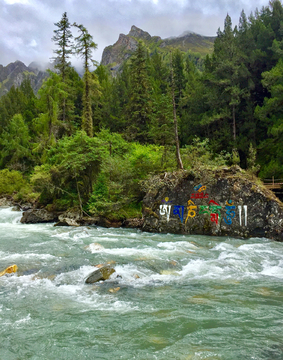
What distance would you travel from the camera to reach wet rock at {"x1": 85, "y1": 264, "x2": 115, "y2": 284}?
8.62 meters

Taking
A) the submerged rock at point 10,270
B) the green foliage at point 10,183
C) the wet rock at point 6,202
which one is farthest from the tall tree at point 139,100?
the submerged rock at point 10,270

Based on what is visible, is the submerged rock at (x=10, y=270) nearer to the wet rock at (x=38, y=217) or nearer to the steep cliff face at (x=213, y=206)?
the steep cliff face at (x=213, y=206)

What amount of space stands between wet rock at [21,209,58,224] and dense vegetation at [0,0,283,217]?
2.87 feet

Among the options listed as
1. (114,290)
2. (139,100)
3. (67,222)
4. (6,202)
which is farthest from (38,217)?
(139,100)

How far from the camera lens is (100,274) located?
8.84 meters

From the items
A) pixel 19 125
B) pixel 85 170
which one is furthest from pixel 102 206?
pixel 19 125

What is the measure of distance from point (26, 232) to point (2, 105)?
5071 centimetres

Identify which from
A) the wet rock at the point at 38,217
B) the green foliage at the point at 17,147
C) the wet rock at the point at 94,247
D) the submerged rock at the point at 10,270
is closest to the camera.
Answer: the submerged rock at the point at 10,270

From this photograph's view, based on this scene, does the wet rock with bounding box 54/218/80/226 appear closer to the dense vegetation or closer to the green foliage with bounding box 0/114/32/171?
the dense vegetation

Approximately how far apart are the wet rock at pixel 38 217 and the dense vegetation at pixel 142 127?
2.87 ft

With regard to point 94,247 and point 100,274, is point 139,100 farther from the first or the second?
point 100,274

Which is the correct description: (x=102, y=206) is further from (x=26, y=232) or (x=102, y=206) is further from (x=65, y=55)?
(x=65, y=55)

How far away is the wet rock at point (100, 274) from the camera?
28.3ft

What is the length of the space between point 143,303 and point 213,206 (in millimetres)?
10386
